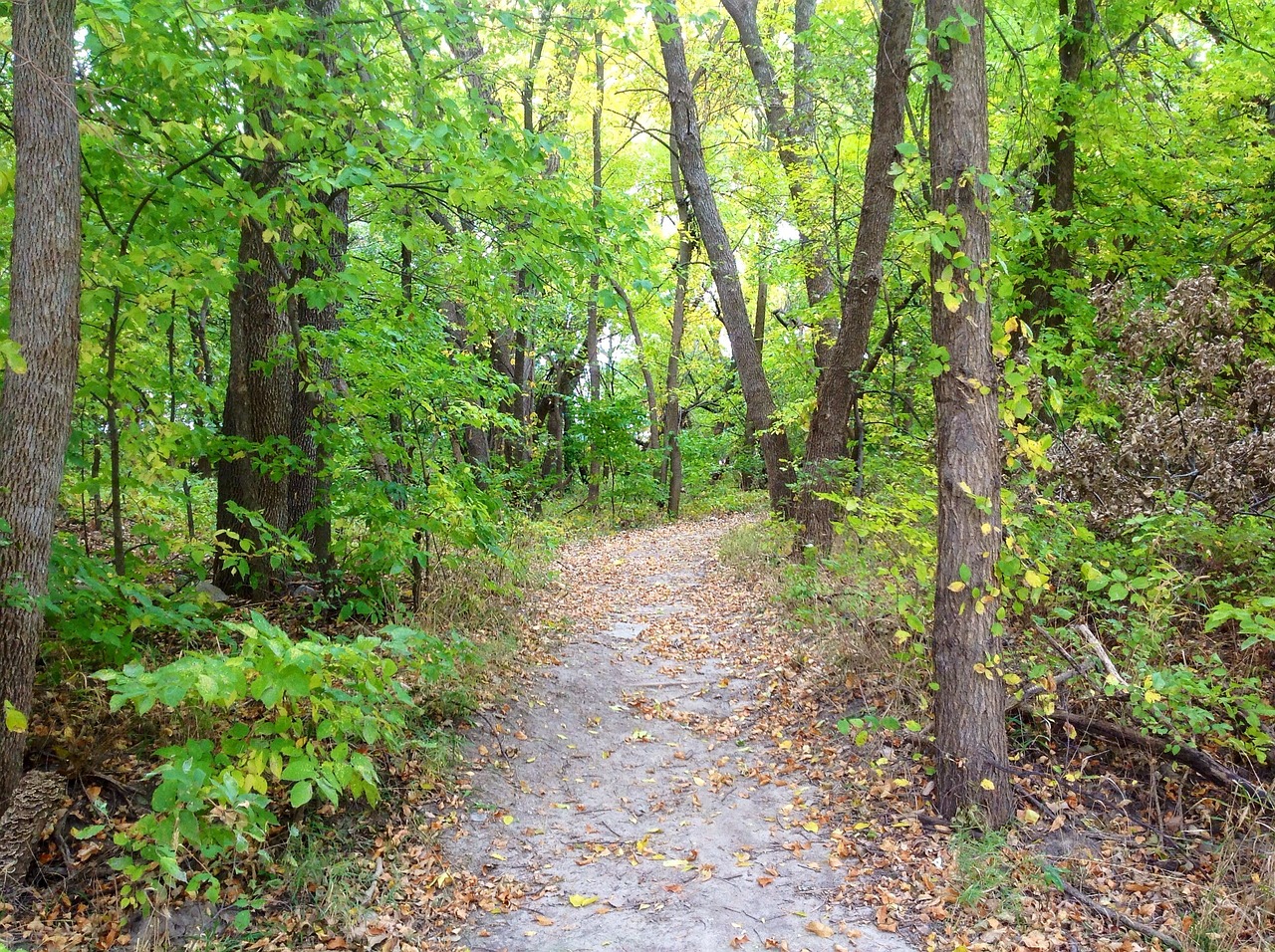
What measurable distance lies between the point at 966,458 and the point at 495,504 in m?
3.93

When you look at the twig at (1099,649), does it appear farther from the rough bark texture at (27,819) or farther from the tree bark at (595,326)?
the tree bark at (595,326)

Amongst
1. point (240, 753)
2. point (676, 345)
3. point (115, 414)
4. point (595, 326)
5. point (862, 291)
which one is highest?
point (595, 326)

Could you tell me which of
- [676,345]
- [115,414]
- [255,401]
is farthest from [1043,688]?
[676,345]

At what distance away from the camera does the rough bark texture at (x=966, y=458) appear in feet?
13.1

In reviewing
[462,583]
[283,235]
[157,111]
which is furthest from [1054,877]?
[157,111]

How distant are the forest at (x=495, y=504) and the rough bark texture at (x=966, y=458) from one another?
23mm

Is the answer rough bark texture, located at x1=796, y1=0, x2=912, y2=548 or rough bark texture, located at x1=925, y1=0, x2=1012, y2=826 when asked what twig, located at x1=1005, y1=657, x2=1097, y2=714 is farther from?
rough bark texture, located at x1=796, y1=0, x2=912, y2=548

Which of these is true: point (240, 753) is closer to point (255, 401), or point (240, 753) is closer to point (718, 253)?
point (255, 401)

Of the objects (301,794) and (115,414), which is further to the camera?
(115,414)

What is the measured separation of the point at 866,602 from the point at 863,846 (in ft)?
7.43

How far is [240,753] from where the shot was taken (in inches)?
130

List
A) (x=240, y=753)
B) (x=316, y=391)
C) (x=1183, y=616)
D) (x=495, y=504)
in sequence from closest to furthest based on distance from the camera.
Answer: (x=240, y=753), (x=1183, y=616), (x=316, y=391), (x=495, y=504)

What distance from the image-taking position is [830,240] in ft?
34.2

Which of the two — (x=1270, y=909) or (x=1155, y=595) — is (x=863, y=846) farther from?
(x=1155, y=595)
